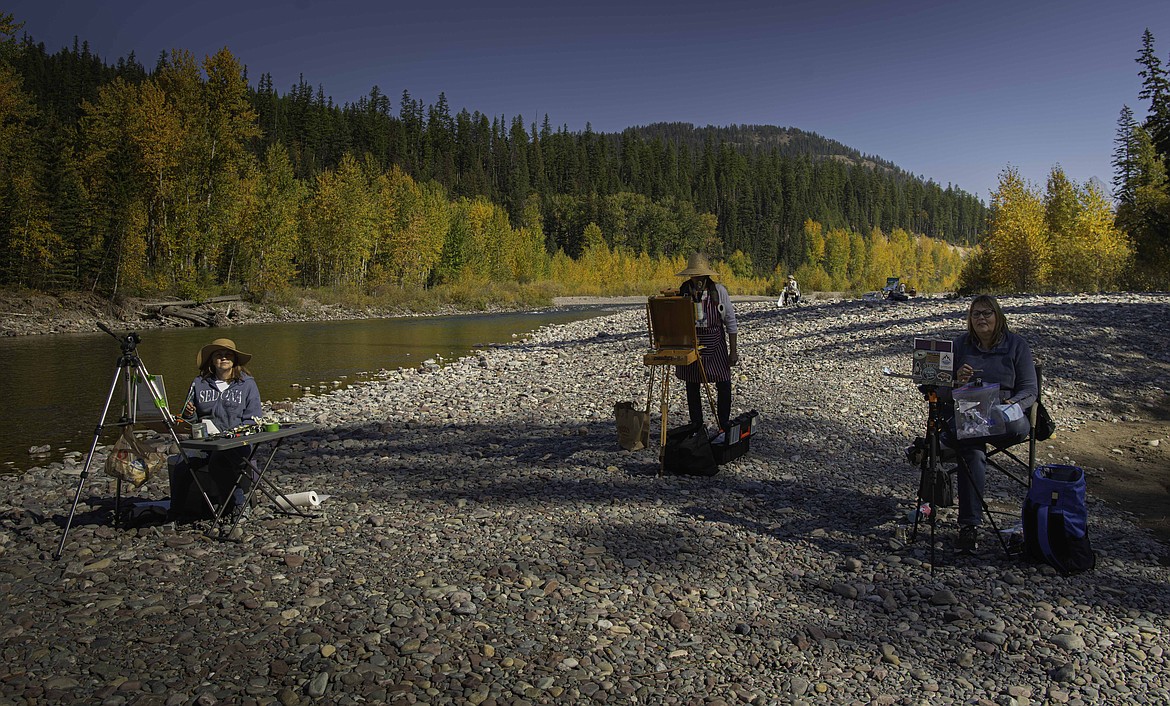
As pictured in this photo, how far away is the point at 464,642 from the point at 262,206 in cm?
5156

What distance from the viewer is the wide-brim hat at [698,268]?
328 inches

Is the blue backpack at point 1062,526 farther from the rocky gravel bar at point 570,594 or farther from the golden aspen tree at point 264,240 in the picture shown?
the golden aspen tree at point 264,240

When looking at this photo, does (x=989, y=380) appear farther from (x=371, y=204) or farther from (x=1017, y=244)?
(x=371, y=204)

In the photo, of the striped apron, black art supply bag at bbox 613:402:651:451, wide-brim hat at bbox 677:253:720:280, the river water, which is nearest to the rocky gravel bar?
black art supply bag at bbox 613:402:651:451

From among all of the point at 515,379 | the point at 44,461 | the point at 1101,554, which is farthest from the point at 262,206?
the point at 1101,554

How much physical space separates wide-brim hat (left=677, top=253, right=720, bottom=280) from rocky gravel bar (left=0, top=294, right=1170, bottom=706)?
2.23 metres

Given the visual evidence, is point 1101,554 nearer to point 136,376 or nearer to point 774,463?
point 774,463

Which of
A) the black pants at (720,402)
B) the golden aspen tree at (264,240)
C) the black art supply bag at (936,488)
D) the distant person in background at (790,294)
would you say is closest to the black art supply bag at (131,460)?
the black pants at (720,402)

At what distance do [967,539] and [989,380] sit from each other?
1291 millimetres

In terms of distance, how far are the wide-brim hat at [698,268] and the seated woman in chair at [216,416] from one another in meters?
4.74

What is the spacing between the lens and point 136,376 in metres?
5.77

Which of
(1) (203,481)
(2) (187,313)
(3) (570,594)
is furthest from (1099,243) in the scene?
(2) (187,313)

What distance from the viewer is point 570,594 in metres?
4.88

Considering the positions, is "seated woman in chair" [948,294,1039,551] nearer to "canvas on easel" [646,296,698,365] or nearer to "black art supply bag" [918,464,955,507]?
"black art supply bag" [918,464,955,507]
